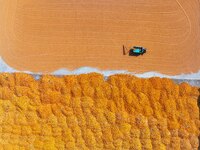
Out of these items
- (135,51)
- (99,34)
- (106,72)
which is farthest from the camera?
(99,34)

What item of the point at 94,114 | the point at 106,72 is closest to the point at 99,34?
the point at 106,72

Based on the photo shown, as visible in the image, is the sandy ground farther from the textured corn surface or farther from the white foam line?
the textured corn surface

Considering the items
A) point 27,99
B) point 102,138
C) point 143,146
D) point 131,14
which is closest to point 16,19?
point 27,99

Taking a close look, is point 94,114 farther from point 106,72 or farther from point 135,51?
point 135,51

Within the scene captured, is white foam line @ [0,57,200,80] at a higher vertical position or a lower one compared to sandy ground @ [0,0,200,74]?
lower

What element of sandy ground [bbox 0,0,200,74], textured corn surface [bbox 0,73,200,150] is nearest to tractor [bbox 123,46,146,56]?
sandy ground [bbox 0,0,200,74]

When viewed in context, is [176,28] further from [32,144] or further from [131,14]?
[32,144]

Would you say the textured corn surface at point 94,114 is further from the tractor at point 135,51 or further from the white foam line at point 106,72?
the tractor at point 135,51
